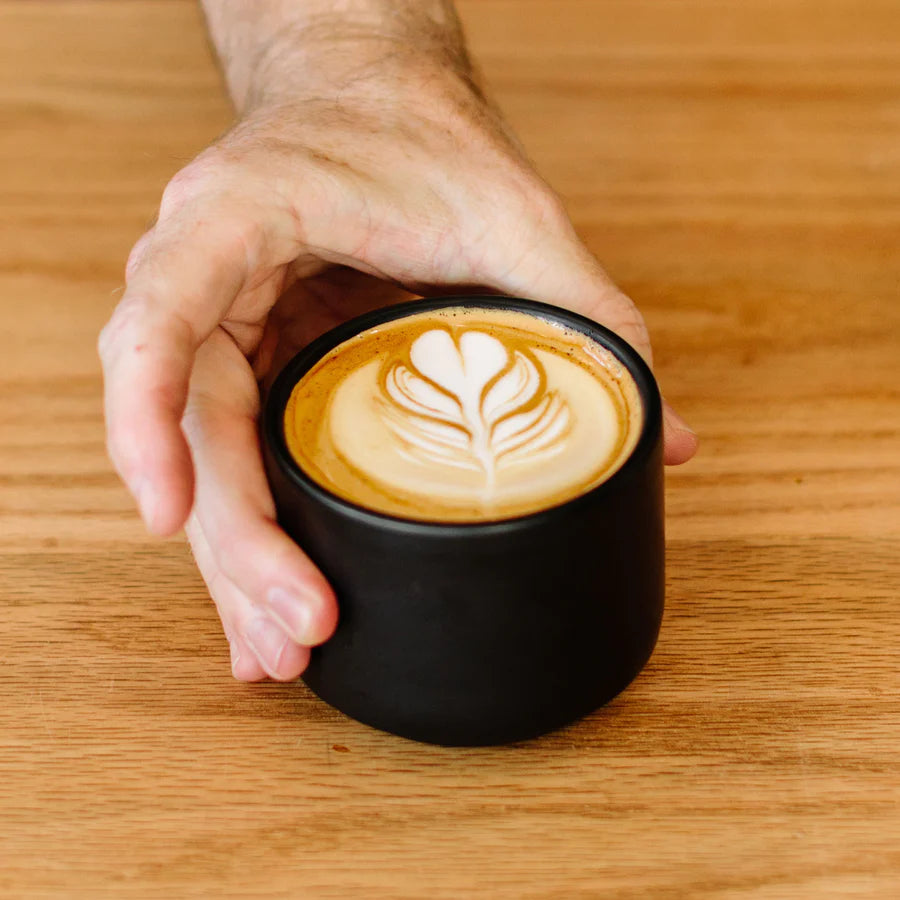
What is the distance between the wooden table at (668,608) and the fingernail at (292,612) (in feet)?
0.29

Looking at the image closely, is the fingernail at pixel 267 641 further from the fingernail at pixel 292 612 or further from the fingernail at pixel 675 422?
the fingernail at pixel 675 422

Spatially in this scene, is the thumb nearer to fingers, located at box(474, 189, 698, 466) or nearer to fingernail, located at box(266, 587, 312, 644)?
fingernail, located at box(266, 587, 312, 644)

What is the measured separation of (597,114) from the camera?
144 cm

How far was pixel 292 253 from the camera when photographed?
87 centimetres


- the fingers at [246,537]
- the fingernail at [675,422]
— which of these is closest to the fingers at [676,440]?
the fingernail at [675,422]

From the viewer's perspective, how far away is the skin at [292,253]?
0.67 metres

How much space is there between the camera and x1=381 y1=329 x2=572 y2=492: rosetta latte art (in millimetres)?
728

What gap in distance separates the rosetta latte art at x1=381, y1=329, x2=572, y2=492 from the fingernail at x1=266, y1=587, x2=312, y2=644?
115 mm

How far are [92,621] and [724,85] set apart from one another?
3.36 feet

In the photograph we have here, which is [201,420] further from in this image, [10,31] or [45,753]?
[10,31]

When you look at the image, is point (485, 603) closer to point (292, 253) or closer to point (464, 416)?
point (464, 416)

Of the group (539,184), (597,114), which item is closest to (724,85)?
(597,114)

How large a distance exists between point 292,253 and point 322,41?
0.87ft

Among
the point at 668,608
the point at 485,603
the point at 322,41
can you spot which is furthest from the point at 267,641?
the point at 322,41
